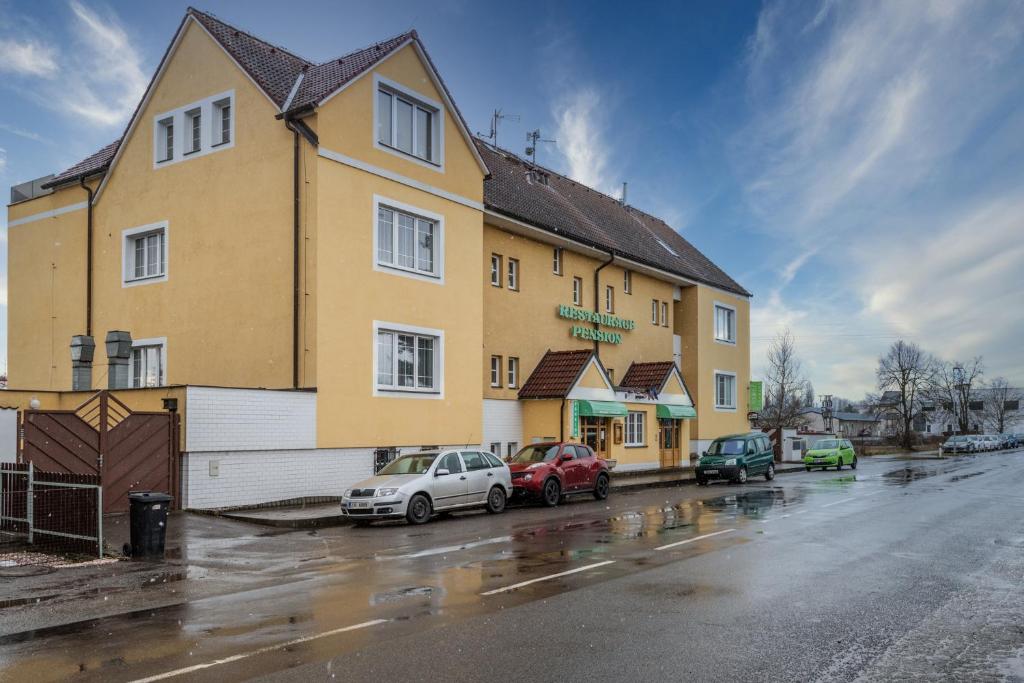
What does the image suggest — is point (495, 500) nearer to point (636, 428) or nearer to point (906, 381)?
point (636, 428)

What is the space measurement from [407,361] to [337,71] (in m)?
8.13

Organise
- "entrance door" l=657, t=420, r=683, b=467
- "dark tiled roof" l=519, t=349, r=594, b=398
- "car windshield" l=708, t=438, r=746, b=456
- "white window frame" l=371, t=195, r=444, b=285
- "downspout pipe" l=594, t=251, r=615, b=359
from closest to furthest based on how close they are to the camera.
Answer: "white window frame" l=371, t=195, r=444, b=285, "dark tiled roof" l=519, t=349, r=594, b=398, "car windshield" l=708, t=438, r=746, b=456, "downspout pipe" l=594, t=251, r=615, b=359, "entrance door" l=657, t=420, r=683, b=467

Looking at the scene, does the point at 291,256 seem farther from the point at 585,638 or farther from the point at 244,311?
the point at 585,638

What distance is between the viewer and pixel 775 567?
10.8 meters

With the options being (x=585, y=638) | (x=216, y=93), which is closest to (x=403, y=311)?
(x=216, y=93)

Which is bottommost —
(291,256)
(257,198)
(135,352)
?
(135,352)

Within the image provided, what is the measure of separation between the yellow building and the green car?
13353 mm

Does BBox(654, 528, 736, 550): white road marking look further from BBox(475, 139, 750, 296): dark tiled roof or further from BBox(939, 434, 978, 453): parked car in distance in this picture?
BBox(939, 434, 978, 453): parked car in distance

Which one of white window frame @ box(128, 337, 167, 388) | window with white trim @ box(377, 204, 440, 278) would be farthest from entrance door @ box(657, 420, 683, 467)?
white window frame @ box(128, 337, 167, 388)

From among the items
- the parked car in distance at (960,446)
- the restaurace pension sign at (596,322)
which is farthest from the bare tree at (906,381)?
the restaurace pension sign at (596,322)

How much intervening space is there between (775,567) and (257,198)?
53.9 feet

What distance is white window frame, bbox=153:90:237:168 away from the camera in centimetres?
2311

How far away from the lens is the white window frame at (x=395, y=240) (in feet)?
72.3

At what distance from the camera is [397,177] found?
74.5 ft
